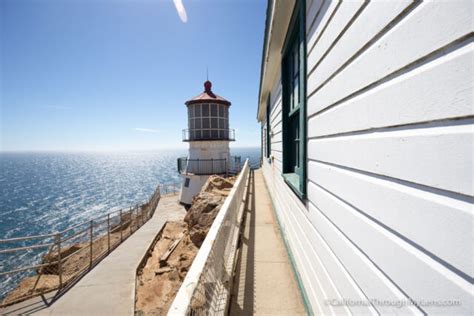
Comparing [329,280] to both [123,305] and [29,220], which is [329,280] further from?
[29,220]

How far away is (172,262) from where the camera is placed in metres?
7.29

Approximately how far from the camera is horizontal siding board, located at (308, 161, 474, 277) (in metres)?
0.63

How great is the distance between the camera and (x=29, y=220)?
23.1 metres

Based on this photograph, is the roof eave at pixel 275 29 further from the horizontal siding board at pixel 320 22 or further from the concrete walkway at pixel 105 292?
the concrete walkway at pixel 105 292

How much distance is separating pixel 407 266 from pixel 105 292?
7.36 meters

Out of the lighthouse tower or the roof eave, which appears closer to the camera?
the roof eave

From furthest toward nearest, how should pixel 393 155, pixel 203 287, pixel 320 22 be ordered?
pixel 320 22, pixel 203 287, pixel 393 155

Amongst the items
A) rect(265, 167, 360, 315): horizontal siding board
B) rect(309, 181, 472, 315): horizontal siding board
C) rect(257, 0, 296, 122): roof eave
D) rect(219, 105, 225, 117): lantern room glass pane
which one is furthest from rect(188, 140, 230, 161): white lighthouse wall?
rect(309, 181, 472, 315): horizontal siding board

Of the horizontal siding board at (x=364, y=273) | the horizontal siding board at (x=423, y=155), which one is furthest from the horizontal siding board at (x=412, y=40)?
the horizontal siding board at (x=364, y=273)

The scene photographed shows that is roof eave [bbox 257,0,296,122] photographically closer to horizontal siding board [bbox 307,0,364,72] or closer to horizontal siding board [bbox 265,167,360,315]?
horizontal siding board [bbox 307,0,364,72]

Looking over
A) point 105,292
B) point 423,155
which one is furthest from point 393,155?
point 105,292

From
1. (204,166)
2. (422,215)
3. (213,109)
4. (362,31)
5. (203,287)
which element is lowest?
(204,166)

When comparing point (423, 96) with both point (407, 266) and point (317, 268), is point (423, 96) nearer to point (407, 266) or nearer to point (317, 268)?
point (407, 266)

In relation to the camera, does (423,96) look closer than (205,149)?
Yes
